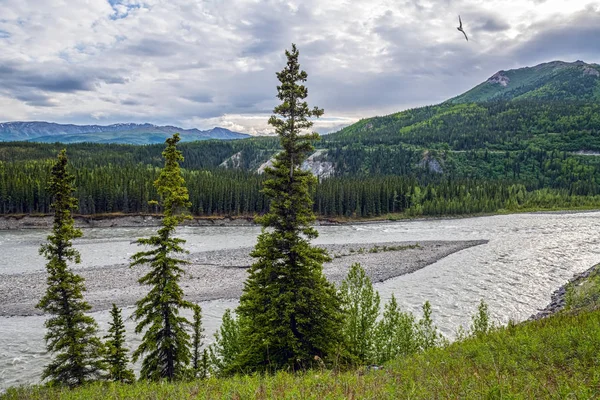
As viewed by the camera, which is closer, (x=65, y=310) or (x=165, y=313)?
(x=65, y=310)

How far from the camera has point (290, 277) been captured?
18.8 metres

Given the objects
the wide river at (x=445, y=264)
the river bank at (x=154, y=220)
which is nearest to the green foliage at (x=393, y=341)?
the wide river at (x=445, y=264)

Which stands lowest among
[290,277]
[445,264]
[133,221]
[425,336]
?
[445,264]

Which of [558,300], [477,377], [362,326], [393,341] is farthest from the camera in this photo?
[558,300]

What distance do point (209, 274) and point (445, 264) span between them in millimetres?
32855

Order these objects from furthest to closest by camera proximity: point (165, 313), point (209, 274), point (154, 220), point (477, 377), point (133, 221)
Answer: point (154, 220), point (133, 221), point (209, 274), point (165, 313), point (477, 377)

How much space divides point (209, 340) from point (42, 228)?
97.2 metres

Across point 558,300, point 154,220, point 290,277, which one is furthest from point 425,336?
point 154,220

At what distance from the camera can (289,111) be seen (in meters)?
19.6

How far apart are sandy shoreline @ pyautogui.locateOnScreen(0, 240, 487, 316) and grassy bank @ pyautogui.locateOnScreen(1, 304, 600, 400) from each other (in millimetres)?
31220

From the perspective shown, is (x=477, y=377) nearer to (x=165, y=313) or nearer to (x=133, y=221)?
(x=165, y=313)

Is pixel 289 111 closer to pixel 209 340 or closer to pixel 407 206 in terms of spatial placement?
pixel 209 340

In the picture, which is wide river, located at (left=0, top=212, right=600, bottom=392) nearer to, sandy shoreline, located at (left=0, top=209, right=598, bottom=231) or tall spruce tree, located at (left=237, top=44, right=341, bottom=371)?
sandy shoreline, located at (left=0, top=209, right=598, bottom=231)

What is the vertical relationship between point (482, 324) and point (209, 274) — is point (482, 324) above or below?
above
